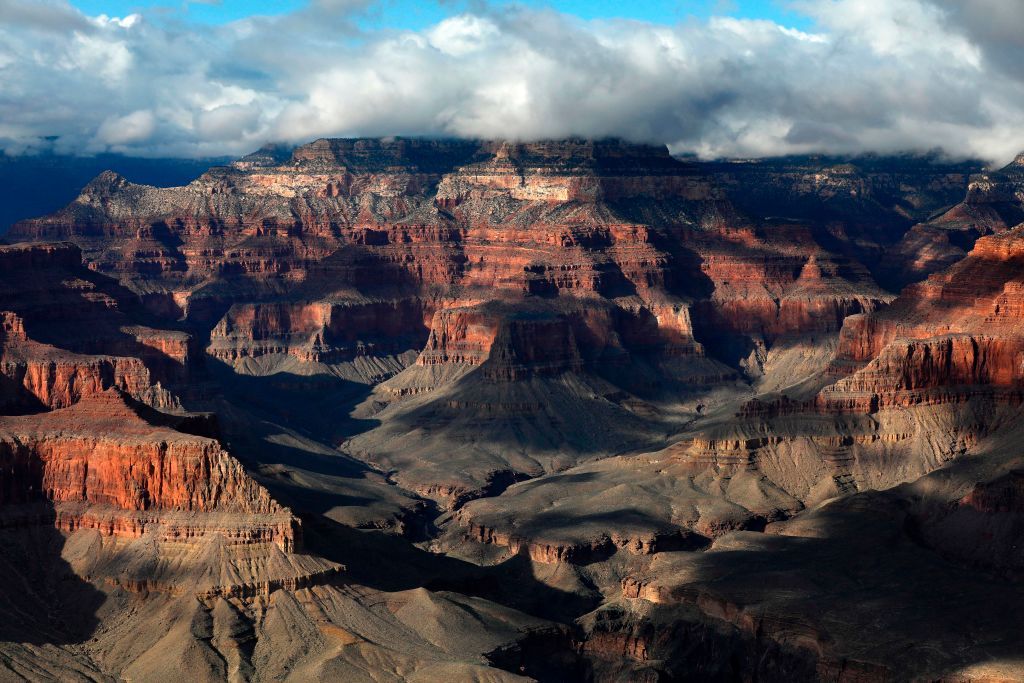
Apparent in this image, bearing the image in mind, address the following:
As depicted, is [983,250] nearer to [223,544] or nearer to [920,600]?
[920,600]

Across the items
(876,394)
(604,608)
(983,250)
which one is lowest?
(604,608)

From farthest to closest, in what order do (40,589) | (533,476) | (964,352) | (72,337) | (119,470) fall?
(72,337)
(533,476)
(964,352)
(119,470)
(40,589)

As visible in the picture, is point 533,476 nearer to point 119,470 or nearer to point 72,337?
point 72,337

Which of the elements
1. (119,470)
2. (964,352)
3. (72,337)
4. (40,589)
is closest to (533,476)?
(964,352)

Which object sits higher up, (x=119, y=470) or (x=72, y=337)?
(x=72, y=337)

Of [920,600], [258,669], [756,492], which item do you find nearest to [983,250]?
[756,492]

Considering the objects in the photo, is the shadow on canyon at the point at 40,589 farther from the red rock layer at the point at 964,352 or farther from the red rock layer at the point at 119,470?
the red rock layer at the point at 964,352

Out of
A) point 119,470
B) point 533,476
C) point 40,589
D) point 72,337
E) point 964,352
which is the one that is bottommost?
point 533,476

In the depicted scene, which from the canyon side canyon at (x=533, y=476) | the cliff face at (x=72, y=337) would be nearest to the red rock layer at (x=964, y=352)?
the canyon side canyon at (x=533, y=476)
